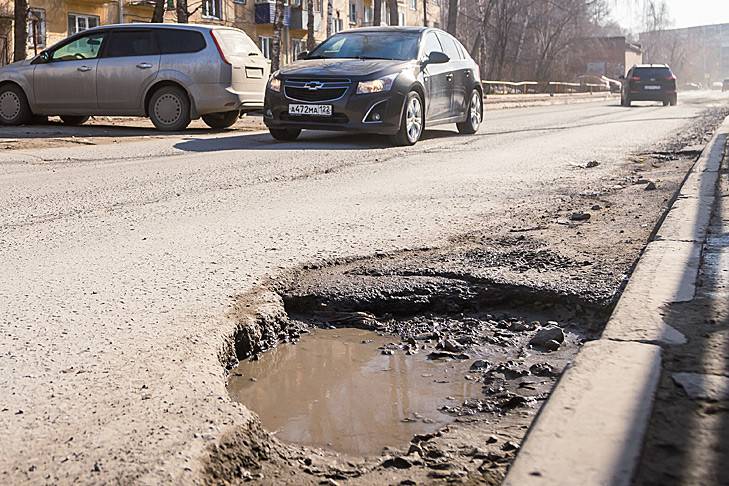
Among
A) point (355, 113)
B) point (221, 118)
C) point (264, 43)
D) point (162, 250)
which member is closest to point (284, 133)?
point (355, 113)

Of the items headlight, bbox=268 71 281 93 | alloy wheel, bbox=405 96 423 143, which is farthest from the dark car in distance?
headlight, bbox=268 71 281 93

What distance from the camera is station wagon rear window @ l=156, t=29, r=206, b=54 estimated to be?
41.1 feet

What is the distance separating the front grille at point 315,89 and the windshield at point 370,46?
1031mm

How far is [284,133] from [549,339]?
8801 millimetres

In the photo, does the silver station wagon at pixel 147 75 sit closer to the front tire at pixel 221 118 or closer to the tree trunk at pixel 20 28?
the front tire at pixel 221 118

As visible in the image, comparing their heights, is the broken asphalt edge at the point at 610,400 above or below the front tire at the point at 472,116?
below

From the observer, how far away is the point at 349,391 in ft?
8.63

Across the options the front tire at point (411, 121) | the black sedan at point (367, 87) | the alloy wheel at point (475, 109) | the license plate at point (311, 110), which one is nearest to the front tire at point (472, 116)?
the alloy wheel at point (475, 109)

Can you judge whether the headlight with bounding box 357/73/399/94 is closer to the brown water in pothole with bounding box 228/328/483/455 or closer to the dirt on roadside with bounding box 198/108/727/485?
the dirt on roadside with bounding box 198/108/727/485

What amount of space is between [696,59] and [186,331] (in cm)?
16063

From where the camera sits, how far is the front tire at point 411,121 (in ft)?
35.3

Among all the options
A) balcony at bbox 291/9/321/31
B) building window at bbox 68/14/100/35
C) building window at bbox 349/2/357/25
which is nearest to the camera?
building window at bbox 68/14/100/35

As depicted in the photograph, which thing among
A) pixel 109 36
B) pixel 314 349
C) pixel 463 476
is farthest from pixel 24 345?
pixel 109 36

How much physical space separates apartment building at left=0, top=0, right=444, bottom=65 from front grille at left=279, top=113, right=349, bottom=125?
16.1 meters
